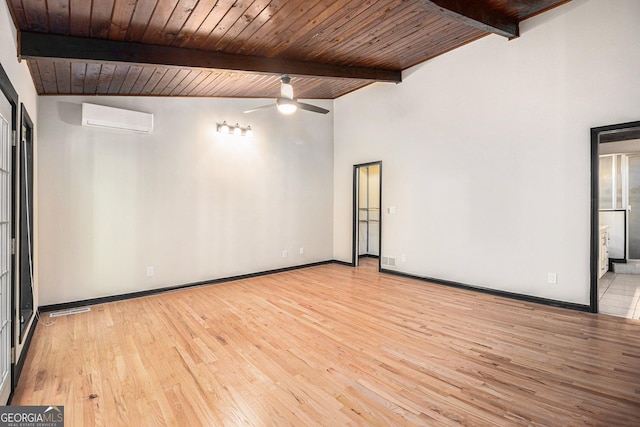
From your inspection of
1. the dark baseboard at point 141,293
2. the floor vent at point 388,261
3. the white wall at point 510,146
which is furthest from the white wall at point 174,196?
the white wall at point 510,146

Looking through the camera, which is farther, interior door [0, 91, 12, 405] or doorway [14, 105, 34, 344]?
→ doorway [14, 105, 34, 344]

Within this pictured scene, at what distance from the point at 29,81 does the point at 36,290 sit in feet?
7.49

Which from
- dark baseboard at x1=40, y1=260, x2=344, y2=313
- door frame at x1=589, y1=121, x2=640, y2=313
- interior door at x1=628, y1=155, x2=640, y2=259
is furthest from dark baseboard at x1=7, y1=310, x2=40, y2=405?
interior door at x1=628, y1=155, x2=640, y2=259

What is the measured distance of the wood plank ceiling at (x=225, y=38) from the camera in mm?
2676

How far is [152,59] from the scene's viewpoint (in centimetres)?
324

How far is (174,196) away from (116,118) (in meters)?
1.27

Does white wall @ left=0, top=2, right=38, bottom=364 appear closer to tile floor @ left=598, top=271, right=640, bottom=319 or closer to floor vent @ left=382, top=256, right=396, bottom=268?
floor vent @ left=382, top=256, right=396, bottom=268

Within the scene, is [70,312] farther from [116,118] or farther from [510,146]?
[510,146]

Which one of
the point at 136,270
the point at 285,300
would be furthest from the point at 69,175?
the point at 285,300

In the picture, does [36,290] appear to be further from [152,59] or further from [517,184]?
[517,184]

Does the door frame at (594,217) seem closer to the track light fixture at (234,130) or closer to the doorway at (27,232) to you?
the track light fixture at (234,130)

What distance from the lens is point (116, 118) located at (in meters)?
4.25

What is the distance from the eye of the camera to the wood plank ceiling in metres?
2.68

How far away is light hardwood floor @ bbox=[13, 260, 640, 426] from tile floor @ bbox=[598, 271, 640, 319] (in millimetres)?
333
